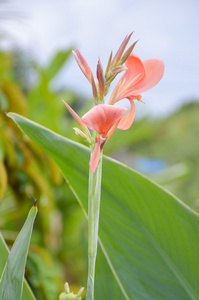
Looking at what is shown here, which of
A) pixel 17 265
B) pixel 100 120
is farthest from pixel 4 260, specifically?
pixel 100 120

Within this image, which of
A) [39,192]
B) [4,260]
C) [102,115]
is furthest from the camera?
[39,192]

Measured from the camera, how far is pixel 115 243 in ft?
1.31

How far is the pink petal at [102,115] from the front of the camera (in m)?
0.24

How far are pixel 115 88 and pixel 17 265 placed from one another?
131 mm

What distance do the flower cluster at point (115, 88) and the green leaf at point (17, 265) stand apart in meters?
0.06

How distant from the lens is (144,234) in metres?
0.40

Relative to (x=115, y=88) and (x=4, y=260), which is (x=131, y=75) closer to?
(x=115, y=88)

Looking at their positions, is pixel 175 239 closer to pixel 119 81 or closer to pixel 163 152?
pixel 119 81

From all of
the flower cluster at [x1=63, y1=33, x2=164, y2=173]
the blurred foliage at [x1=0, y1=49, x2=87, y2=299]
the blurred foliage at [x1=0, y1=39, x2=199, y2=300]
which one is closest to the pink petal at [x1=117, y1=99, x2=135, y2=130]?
the flower cluster at [x1=63, y1=33, x2=164, y2=173]

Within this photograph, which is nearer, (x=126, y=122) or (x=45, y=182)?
(x=126, y=122)

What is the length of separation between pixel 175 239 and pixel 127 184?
0.06 meters

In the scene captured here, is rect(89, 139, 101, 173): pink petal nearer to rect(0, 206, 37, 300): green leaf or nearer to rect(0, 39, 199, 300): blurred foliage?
rect(0, 206, 37, 300): green leaf

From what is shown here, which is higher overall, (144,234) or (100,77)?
(100,77)

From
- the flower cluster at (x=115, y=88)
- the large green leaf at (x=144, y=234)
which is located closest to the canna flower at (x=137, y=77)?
the flower cluster at (x=115, y=88)
